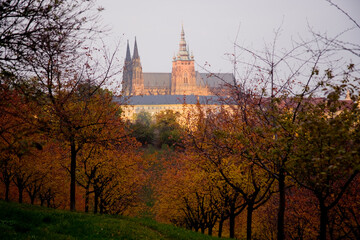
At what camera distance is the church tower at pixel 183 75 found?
548ft

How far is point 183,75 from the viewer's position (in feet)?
561

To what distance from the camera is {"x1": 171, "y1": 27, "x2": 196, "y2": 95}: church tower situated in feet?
548

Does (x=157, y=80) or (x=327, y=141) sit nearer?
(x=327, y=141)

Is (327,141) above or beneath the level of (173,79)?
beneath

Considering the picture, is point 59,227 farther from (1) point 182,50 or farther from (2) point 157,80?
(1) point 182,50

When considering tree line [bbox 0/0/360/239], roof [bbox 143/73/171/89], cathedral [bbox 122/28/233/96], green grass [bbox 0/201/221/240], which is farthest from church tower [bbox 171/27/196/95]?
green grass [bbox 0/201/221/240]

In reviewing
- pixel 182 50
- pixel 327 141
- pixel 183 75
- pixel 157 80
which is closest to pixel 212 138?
pixel 327 141

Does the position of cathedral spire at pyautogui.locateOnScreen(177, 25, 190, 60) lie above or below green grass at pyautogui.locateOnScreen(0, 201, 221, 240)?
above

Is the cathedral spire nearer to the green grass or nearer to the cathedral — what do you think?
the cathedral

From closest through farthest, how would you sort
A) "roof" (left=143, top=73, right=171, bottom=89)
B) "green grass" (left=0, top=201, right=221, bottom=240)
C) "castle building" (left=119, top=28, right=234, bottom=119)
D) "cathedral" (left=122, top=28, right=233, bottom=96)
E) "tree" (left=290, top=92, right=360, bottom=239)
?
"tree" (left=290, top=92, right=360, bottom=239) → "green grass" (left=0, top=201, right=221, bottom=240) → "castle building" (left=119, top=28, right=234, bottom=119) → "cathedral" (left=122, top=28, right=233, bottom=96) → "roof" (left=143, top=73, right=171, bottom=89)

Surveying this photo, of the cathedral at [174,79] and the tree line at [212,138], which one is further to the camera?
the cathedral at [174,79]

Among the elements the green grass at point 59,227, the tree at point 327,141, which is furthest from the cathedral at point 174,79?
the tree at point 327,141

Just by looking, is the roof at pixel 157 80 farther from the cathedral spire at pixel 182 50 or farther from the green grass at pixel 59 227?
the green grass at pixel 59 227

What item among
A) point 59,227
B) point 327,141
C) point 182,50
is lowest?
point 59,227
